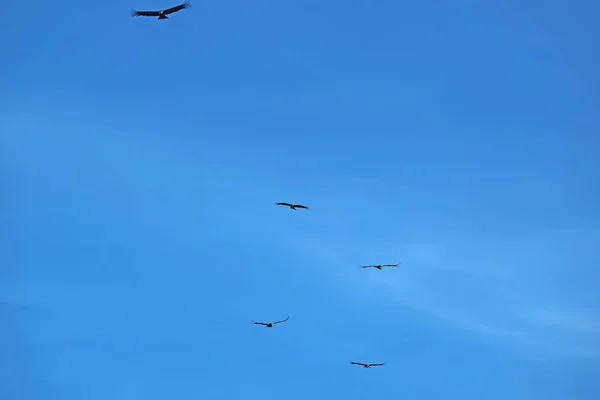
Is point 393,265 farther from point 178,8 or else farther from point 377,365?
point 178,8

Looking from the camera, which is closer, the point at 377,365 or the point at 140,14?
the point at 140,14

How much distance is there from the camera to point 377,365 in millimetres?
133250

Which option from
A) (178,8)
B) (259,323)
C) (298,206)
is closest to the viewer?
(178,8)

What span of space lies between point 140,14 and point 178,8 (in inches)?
236

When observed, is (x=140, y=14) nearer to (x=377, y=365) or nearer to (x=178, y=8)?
(x=178, y=8)

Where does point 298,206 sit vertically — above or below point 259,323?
above

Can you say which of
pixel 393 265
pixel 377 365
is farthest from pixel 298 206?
pixel 377 365

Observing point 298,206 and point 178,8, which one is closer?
point 178,8

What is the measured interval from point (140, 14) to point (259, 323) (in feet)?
154

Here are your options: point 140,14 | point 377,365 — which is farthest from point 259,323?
point 140,14

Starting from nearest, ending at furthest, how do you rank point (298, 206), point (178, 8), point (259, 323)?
point (178, 8) → point (298, 206) → point (259, 323)

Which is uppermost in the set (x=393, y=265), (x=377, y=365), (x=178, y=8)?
(x=178, y=8)

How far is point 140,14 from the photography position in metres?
98.8

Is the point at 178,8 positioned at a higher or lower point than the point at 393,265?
higher
